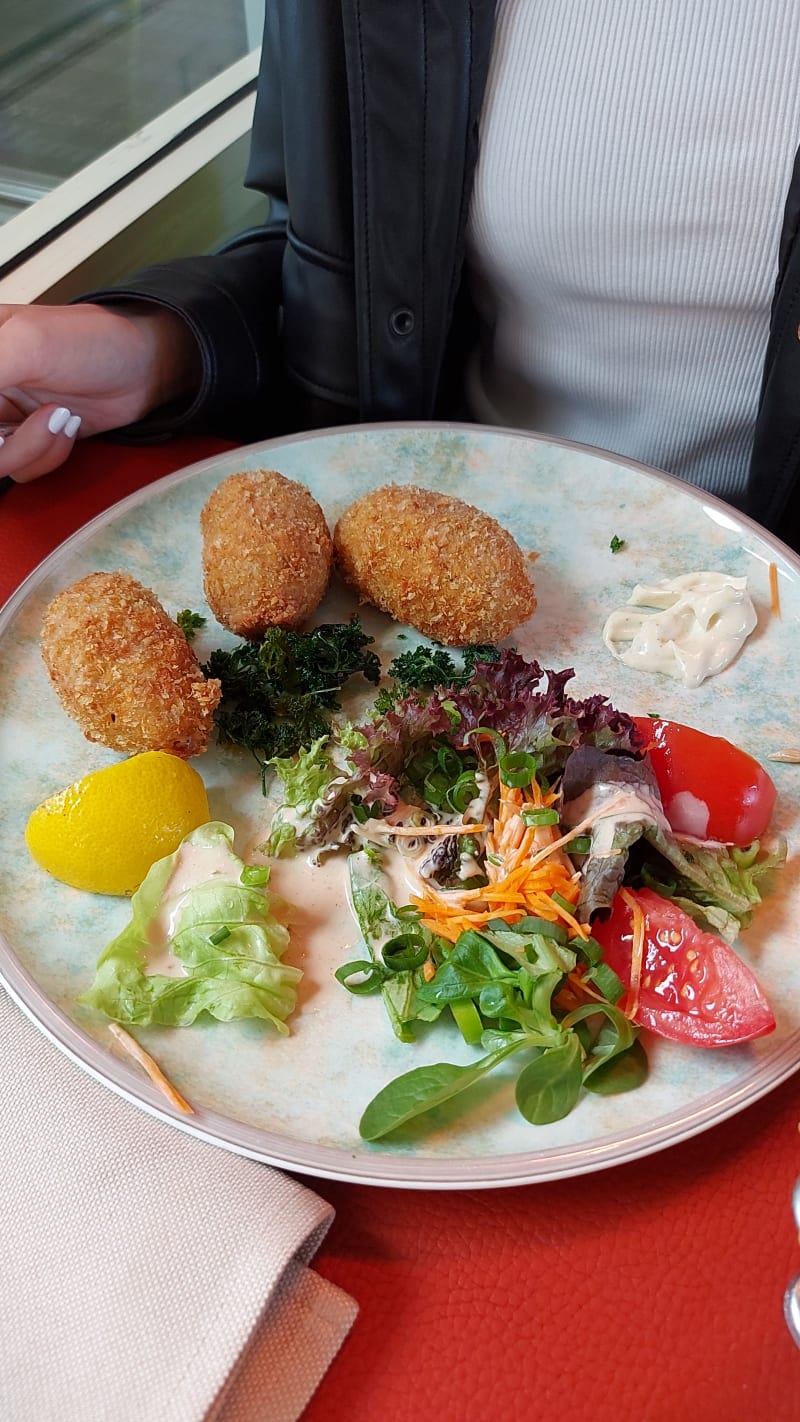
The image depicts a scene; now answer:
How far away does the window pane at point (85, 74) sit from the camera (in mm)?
2275

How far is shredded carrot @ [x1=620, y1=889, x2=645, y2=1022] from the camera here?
105cm

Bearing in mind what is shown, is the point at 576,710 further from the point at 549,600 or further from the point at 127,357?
the point at 127,357

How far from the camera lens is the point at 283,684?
1.42 meters

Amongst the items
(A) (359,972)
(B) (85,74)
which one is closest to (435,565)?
(A) (359,972)

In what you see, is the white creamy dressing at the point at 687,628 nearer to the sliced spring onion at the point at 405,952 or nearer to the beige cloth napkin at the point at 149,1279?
the sliced spring onion at the point at 405,952

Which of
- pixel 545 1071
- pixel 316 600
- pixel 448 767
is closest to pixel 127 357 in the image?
pixel 316 600

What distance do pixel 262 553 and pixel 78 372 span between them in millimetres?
450

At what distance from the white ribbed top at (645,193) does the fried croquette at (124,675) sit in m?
0.80

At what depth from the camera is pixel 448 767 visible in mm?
1283

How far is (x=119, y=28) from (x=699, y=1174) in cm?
280

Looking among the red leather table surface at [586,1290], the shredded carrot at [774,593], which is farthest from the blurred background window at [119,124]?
the red leather table surface at [586,1290]

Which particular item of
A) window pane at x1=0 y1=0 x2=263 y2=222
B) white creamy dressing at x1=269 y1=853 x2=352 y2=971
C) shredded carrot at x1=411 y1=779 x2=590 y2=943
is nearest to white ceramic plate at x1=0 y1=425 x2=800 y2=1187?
white creamy dressing at x1=269 y1=853 x2=352 y2=971

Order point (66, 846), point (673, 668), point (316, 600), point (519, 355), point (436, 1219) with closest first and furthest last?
point (436, 1219), point (66, 846), point (673, 668), point (316, 600), point (519, 355)

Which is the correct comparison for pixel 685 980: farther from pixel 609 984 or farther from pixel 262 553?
pixel 262 553
